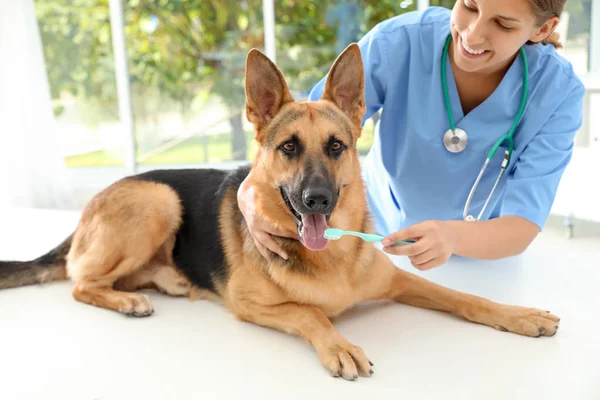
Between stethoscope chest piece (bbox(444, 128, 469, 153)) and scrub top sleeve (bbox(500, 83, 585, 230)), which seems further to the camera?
stethoscope chest piece (bbox(444, 128, 469, 153))

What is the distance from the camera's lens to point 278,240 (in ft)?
5.12

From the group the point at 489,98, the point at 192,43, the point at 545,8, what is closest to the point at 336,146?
the point at 489,98

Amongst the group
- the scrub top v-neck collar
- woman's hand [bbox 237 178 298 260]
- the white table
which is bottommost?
the white table

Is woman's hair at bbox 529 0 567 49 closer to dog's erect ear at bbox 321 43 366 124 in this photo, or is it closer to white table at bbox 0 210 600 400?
dog's erect ear at bbox 321 43 366 124

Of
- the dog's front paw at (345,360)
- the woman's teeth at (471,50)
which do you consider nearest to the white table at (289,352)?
the dog's front paw at (345,360)

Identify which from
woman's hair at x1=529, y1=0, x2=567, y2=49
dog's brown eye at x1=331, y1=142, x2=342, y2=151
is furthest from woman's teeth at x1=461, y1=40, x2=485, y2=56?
dog's brown eye at x1=331, y1=142, x2=342, y2=151

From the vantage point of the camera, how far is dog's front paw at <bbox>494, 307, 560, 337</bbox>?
1380 millimetres

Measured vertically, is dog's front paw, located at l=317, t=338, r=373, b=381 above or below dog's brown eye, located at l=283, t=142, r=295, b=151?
below

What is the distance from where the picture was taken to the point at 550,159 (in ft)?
5.32

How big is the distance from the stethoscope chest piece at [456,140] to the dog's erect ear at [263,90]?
21.2 inches

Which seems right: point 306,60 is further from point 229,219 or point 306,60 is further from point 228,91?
point 229,219

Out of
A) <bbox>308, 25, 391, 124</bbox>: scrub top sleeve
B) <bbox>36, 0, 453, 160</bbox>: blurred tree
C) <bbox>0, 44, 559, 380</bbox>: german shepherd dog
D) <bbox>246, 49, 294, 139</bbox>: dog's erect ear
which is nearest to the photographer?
<bbox>0, 44, 559, 380</bbox>: german shepherd dog

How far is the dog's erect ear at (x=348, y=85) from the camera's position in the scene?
5.08 feet

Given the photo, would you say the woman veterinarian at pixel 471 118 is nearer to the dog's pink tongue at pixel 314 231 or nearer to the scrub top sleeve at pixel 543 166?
the scrub top sleeve at pixel 543 166
